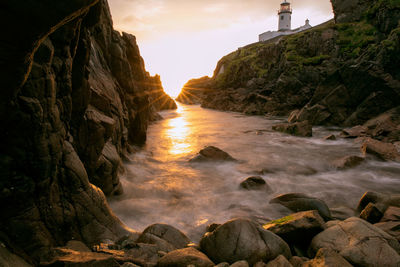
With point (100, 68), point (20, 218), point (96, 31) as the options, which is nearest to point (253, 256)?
point (20, 218)

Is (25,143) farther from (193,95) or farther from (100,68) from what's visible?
(193,95)

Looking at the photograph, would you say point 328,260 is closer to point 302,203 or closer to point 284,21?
point 302,203

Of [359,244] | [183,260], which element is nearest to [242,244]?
[183,260]

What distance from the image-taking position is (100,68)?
945 cm

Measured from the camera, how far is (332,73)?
21688 millimetres

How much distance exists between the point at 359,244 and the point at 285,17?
306 feet

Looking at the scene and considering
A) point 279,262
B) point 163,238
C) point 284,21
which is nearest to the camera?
point 279,262

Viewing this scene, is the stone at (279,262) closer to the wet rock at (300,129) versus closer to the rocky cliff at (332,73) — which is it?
the wet rock at (300,129)

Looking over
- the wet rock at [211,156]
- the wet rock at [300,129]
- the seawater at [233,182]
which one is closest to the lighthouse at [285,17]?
the wet rock at [300,129]

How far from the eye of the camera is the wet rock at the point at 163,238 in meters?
4.29

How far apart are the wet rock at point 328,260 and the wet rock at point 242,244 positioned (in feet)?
1.72

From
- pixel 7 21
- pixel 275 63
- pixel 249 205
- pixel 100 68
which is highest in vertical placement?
pixel 275 63

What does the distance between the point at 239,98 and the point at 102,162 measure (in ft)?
134

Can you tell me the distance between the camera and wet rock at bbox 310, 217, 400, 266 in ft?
11.4
